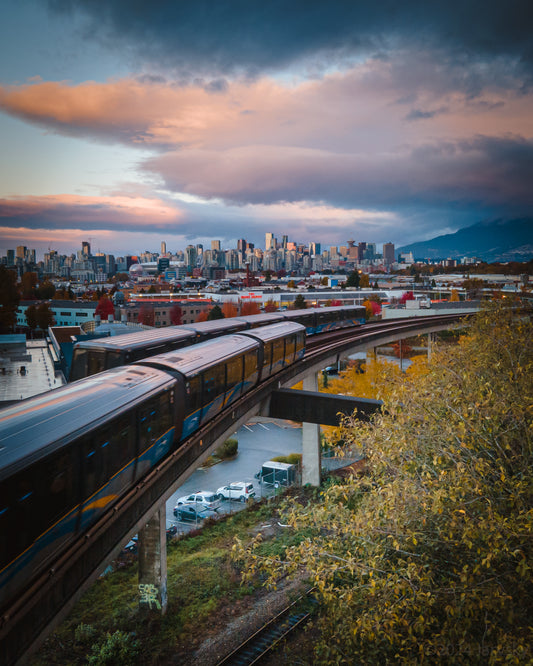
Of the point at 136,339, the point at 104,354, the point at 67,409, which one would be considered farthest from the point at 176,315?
the point at 67,409

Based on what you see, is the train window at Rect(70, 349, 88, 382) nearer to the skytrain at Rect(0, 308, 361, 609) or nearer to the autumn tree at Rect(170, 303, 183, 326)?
the skytrain at Rect(0, 308, 361, 609)

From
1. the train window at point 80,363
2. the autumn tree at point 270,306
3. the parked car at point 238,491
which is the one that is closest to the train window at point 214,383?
the train window at point 80,363

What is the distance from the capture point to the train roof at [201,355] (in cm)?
1215

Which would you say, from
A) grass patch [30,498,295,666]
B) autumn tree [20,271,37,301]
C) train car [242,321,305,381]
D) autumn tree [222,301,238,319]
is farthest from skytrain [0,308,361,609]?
autumn tree [20,271,37,301]

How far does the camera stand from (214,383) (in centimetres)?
1366

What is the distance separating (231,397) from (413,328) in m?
29.9

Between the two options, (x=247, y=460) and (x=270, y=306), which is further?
(x=270, y=306)

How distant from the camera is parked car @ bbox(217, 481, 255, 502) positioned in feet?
75.1

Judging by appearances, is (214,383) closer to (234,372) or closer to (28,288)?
(234,372)

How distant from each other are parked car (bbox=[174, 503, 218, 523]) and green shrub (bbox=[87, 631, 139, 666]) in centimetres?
860

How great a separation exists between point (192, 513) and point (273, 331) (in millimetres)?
9209

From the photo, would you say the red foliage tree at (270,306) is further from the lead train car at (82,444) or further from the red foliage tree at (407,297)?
the lead train car at (82,444)

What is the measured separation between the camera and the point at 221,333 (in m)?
20.9

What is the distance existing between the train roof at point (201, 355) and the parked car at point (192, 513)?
904cm
